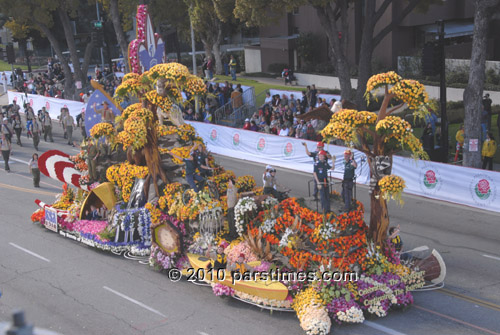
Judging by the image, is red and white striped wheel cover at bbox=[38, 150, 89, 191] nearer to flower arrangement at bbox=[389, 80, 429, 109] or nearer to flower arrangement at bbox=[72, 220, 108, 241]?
flower arrangement at bbox=[72, 220, 108, 241]

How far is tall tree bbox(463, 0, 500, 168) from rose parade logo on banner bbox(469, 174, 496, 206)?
8.21 ft

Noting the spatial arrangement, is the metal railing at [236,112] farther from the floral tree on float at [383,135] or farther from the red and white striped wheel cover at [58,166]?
the floral tree on float at [383,135]

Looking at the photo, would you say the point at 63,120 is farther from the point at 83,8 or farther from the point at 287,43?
the point at 83,8

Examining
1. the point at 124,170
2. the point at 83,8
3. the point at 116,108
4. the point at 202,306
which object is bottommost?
the point at 202,306

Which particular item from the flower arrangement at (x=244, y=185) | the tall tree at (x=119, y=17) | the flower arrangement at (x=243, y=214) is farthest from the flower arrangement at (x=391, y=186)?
Answer: the tall tree at (x=119, y=17)

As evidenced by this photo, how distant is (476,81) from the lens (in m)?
22.3

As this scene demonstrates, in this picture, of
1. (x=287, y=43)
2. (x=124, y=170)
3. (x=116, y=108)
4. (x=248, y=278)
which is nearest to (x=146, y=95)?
(x=124, y=170)

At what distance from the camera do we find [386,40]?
4091 centimetres

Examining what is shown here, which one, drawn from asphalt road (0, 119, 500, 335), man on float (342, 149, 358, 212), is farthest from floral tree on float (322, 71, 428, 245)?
asphalt road (0, 119, 500, 335)

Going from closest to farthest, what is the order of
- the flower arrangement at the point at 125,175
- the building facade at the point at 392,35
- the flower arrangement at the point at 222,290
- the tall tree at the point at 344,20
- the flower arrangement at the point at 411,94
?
the flower arrangement at the point at 411,94
the flower arrangement at the point at 222,290
the flower arrangement at the point at 125,175
the tall tree at the point at 344,20
the building facade at the point at 392,35

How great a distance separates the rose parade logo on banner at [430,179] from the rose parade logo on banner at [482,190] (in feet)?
4.02

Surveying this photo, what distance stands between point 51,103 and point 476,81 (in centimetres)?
2721

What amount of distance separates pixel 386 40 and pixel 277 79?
29.8 feet

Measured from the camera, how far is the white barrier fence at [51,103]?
36.8 m
